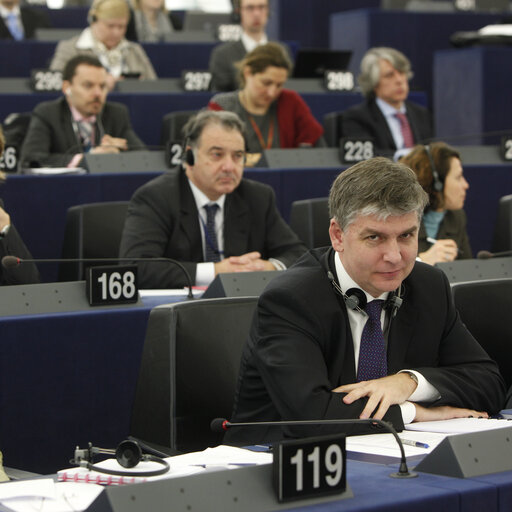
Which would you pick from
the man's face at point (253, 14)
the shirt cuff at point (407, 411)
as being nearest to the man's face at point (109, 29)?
the man's face at point (253, 14)

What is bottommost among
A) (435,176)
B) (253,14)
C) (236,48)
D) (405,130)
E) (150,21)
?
(435,176)

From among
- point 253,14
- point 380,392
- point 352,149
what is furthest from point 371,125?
point 380,392

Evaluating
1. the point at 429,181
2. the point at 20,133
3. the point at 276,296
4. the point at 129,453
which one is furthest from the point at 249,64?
the point at 129,453

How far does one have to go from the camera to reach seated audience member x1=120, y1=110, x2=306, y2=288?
3.93 metres

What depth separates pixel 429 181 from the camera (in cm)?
437

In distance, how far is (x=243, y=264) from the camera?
3.87 metres

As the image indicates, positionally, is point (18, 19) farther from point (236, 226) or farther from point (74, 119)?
point (236, 226)

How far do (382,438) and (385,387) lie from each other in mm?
133

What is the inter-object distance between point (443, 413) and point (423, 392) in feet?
0.24

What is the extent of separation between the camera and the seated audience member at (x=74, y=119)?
19.2 feet

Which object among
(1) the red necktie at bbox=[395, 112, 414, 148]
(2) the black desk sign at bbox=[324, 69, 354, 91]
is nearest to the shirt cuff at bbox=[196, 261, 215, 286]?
(1) the red necktie at bbox=[395, 112, 414, 148]

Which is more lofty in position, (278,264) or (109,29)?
(109,29)

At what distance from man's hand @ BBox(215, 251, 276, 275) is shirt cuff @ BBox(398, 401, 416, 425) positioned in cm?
173

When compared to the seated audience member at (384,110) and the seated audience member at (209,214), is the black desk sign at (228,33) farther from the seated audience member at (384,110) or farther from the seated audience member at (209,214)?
the seated audience member at (209,214)
